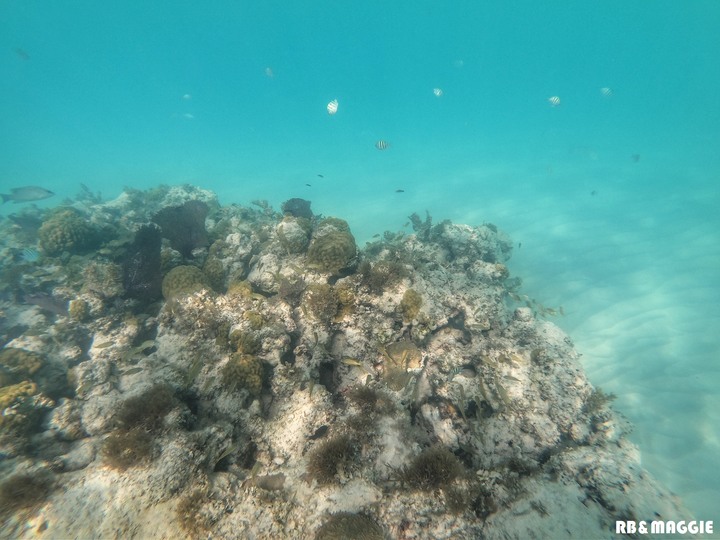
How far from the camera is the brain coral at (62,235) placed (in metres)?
8.00

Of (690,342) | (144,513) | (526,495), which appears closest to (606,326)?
(690,342)

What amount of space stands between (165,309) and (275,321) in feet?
6.78

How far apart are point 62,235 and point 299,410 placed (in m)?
8.20

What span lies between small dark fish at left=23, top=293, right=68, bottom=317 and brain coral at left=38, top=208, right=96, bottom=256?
170 centimetres

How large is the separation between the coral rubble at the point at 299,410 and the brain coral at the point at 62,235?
2.86 feet

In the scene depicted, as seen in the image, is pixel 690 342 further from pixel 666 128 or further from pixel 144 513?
pixel 666 128

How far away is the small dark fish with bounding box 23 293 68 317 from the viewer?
6773 millimetres

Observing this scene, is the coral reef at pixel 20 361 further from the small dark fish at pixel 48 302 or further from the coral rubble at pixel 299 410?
the small dark fish at pixel 48 302

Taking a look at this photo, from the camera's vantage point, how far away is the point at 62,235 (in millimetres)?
8016

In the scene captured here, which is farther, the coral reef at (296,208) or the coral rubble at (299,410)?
the coral reef at (296,208)

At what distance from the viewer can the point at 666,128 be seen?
205 feet

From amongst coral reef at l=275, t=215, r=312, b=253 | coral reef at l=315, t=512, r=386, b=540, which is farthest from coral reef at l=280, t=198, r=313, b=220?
coral reef at l=315, t=512, r=386, b=540

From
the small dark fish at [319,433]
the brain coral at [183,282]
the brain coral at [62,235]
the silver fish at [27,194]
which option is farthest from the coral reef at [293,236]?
the silver fish at [27,194]

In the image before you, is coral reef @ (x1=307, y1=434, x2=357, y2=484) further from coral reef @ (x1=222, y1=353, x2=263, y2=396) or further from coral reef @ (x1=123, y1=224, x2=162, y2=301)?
coral reef @ (x1=123, y1=224, x2=162, y2=301)
